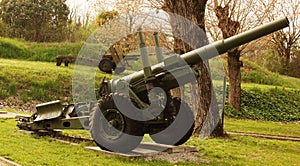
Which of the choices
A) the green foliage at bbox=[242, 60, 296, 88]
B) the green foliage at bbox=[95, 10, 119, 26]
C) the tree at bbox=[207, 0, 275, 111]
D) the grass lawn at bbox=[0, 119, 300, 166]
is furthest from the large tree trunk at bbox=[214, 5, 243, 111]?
the green foliage at bbox=[242, 60, 296, 88]

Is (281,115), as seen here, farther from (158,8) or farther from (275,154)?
(275,154)

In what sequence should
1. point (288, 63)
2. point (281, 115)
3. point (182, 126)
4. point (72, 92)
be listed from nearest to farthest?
1. point (182, 126)
2. point (72, 92)
3. point (281, 115)
4. point (288, 63)

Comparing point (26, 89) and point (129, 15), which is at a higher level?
point (129, 15)

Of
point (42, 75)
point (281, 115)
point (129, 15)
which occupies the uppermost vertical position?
point (129, 15)

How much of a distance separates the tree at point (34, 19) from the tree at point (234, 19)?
18.8 m

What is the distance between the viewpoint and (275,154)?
10.7 m

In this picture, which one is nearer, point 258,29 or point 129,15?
point 258,29

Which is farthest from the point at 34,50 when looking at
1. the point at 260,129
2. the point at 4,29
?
the point at 260,129

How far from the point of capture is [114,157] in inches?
340

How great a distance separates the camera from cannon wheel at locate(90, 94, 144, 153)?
29.2 ft

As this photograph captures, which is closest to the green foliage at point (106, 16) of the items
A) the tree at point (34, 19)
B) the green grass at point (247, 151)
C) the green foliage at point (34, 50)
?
the green grass at point (247, 151)

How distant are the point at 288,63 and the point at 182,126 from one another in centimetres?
3210

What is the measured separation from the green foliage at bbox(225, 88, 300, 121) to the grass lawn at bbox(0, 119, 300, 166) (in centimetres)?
1109

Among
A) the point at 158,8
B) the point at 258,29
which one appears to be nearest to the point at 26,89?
the point at 158,8
